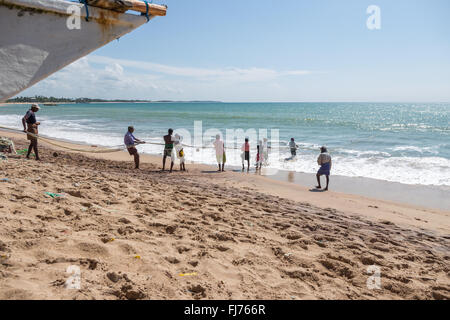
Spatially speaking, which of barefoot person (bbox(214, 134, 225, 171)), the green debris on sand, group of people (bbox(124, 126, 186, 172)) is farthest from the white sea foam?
the green debris on sand

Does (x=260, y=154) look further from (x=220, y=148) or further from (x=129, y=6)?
(x=129, y=6)

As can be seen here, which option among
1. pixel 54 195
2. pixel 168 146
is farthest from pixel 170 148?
pixel 54 195

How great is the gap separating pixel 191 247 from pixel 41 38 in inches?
103

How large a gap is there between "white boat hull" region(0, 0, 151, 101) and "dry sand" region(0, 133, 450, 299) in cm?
158

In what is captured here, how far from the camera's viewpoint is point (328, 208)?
6.78 meters

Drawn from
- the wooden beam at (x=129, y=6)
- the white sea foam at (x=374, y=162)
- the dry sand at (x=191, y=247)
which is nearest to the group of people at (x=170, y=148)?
the white sea foam at (x=374, y=162)

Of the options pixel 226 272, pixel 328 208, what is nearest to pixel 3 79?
pixel 226 272

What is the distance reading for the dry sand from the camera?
262 cm

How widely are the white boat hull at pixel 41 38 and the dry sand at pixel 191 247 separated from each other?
5.20ft

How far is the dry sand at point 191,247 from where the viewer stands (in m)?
2.62

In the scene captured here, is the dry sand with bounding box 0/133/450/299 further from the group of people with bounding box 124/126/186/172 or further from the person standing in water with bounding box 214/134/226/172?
the person standing in water with bounding box 214/134/226/172

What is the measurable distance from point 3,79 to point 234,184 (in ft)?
23.0

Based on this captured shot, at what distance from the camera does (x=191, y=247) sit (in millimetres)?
3510
